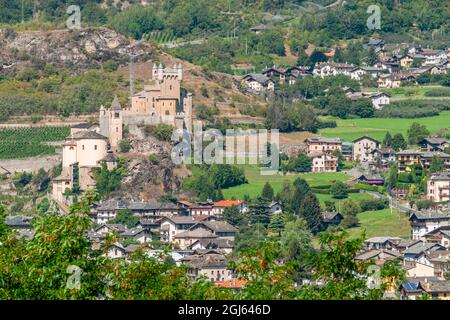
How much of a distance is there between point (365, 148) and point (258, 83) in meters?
12.4

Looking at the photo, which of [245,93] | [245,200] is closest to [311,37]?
[245,93]

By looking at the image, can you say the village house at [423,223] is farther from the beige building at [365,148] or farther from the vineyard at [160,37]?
the vineyard at [160,37]

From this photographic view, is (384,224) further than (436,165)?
No

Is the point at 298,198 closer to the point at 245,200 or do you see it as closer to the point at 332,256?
the point at 245,200

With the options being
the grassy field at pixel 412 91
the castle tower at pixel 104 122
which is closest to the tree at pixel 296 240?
the castle tower at pixel 104 122

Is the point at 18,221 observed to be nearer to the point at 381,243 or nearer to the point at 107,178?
the point at 107,178

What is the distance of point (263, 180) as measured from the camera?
211 ft

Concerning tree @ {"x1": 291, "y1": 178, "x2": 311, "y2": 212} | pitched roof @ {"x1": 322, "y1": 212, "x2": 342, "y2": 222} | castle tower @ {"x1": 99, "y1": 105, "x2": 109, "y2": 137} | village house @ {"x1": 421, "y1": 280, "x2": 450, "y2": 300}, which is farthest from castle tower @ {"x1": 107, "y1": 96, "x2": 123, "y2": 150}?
village house @ {"x1": 421, "y1": 280, "x2": 450, "y2": 300}

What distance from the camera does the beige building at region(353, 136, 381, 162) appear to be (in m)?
68.2

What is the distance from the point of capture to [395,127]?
74562mm

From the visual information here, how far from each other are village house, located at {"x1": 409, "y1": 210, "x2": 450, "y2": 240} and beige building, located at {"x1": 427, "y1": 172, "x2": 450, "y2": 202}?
3381mm

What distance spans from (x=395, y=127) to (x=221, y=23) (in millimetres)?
20493

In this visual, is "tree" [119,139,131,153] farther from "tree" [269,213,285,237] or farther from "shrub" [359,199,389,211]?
"shrub" [359,199,389,211]

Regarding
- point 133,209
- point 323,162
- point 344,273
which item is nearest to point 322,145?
point 323,162
